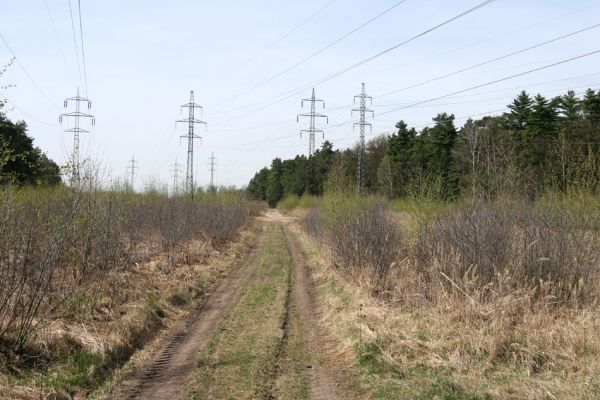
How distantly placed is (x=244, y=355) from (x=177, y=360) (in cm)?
104

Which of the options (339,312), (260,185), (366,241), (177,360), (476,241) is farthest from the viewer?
(260,185)

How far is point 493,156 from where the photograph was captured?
1283 centimetres

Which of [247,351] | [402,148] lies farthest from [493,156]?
[402,148]

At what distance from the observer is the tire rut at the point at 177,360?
6941 millimetres

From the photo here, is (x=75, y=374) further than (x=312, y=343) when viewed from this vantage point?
No

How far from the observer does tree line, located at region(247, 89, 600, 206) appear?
1284 cm

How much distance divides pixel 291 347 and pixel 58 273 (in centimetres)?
602

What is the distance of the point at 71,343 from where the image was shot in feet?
27.1

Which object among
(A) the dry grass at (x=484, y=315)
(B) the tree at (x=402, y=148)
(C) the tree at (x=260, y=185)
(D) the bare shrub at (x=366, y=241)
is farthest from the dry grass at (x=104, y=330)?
(C) the tree at (x=260, y=185)

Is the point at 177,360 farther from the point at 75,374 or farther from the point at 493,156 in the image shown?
the point at 493,156

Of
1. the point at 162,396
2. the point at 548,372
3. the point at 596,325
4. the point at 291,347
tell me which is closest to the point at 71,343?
the point at 162,396

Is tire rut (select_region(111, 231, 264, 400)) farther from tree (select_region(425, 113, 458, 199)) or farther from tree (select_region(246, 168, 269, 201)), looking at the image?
tree (select_region(246, 168, 269, 201))

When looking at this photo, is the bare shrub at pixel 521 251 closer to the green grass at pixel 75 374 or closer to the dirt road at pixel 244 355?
the dirt road at pixel 244 355

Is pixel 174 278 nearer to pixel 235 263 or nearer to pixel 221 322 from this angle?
pixel 221 322
